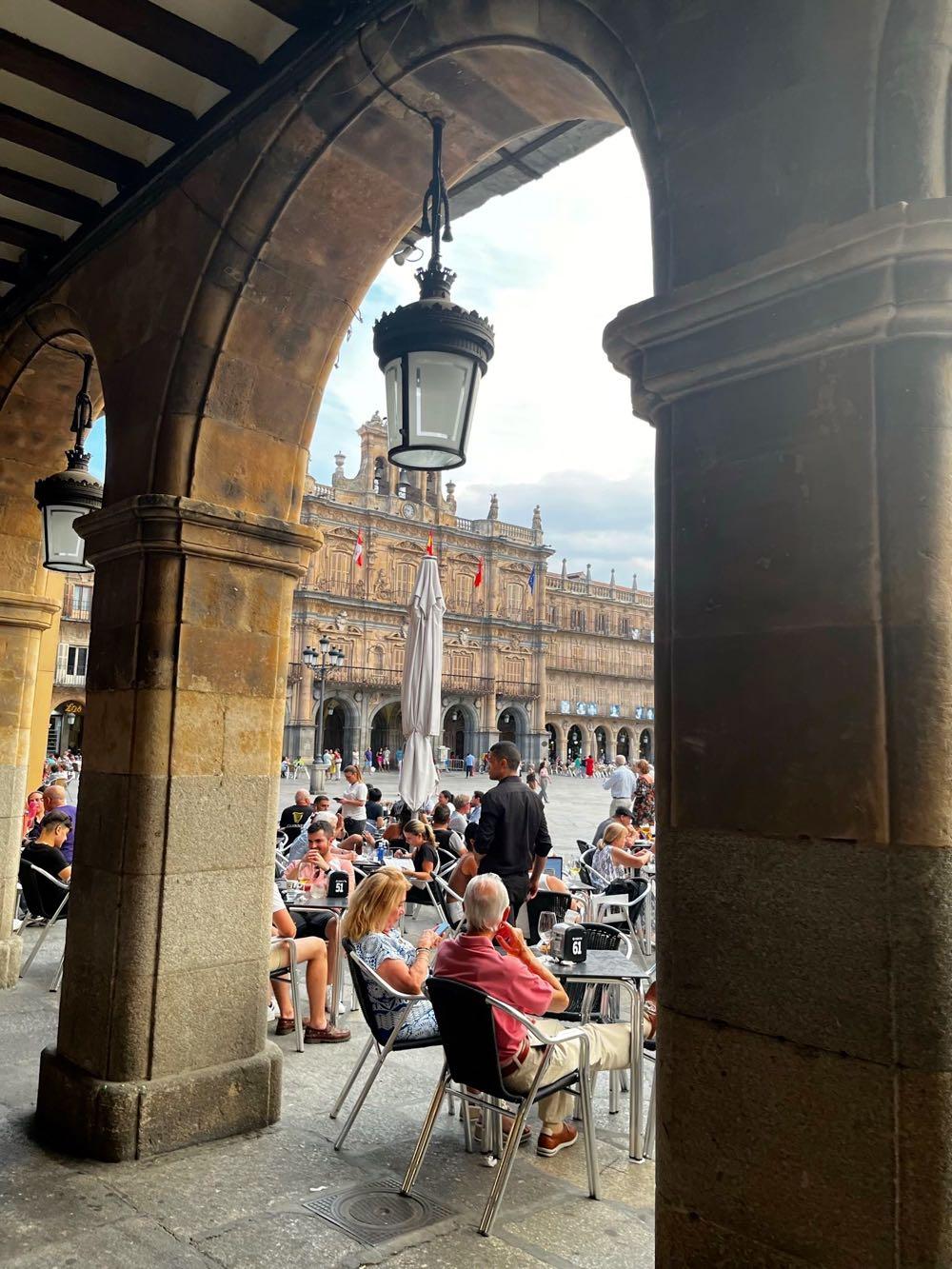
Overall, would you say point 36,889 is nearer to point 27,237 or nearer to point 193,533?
point 193,533

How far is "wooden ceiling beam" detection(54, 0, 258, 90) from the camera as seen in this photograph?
278 centimetres

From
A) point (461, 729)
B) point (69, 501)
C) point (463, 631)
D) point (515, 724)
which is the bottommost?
point (69, 501)

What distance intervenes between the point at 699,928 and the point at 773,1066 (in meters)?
0.24

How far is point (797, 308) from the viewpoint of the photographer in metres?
1.57

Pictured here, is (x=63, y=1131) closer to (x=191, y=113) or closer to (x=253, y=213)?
(x=253, y=213)

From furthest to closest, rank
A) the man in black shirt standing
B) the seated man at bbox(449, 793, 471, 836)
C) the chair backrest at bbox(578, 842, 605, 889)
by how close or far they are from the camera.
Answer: the seated man at bbox(449, 793, 471, 836) → the chair backrest at bbox(578, 842, 605, 889) → the man in black shirt standing

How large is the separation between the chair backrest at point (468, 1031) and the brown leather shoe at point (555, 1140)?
453mm

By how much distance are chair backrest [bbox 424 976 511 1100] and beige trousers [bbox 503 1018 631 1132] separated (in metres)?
0.09

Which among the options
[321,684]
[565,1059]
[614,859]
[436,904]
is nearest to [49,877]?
[436,904]

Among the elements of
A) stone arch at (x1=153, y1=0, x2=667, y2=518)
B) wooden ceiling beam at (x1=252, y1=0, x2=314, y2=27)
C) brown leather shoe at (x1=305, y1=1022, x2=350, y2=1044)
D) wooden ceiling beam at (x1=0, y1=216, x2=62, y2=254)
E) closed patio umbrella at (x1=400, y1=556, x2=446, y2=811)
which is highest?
wooden ceiling beam at (x1=0, y1=216, x2=62, y2=254)

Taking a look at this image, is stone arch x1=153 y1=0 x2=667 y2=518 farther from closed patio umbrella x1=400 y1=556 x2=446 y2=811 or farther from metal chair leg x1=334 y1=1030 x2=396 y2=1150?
closed patio umbrella x1=400 y1=556 x2=446 y2=811

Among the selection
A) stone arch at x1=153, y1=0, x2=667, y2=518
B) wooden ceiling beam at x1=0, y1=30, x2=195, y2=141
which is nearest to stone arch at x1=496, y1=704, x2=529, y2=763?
stone arch at x1=153, y1=0, x2=667, y2=518

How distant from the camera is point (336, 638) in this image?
41469 millimetres

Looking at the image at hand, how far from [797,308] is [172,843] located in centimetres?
249
